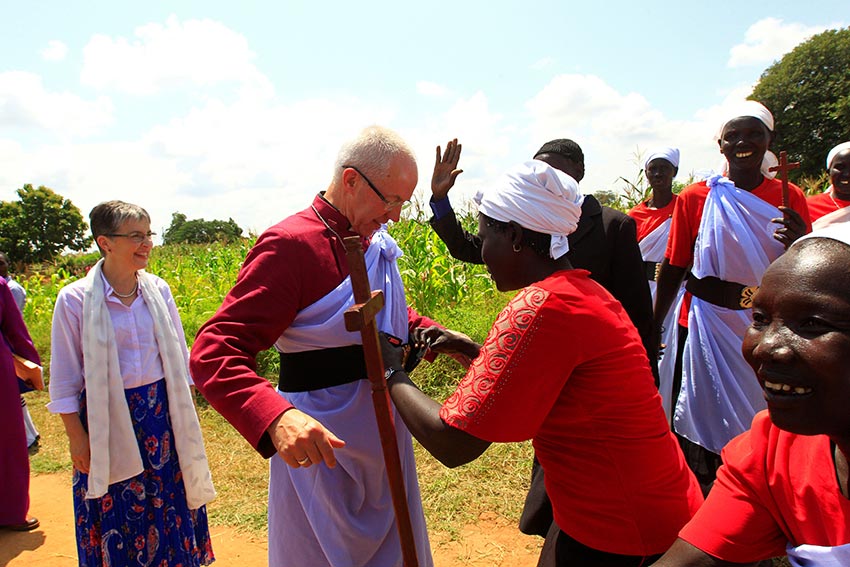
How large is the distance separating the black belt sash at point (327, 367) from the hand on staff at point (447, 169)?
162 cm

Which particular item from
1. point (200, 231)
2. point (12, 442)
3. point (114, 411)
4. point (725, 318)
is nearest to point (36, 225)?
point (200, 231)

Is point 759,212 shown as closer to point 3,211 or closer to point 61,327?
point 61,327

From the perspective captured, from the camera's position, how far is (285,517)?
7.33 feet

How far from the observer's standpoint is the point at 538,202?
6.19ft

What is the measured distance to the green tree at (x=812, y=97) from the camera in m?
21.4

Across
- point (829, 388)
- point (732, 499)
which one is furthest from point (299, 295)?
point (829, 388)

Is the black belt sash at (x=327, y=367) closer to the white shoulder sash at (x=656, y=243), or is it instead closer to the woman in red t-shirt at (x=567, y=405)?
the woman in red t-shirt at (x=567, y=405)

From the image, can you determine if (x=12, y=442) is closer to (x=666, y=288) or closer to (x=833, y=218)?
(x=666, y=288)

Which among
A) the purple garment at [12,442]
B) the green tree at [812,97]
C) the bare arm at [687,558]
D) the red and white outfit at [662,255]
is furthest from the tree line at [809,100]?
the bare arm at [687,558]

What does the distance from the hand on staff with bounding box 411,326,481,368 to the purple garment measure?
356 centimetres

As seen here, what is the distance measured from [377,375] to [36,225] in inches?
1451

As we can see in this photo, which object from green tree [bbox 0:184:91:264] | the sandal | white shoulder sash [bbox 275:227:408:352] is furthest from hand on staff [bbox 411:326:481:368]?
green tree [bbox 0:184:91:264]

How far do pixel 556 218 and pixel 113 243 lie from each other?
2604 mm

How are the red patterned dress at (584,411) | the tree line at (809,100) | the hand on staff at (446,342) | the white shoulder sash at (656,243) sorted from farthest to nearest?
the tree line at (809,100) → the white shoulder sash at (656,243) → the hand on staff at (446,342) → the red patterned dress at (584,411)
